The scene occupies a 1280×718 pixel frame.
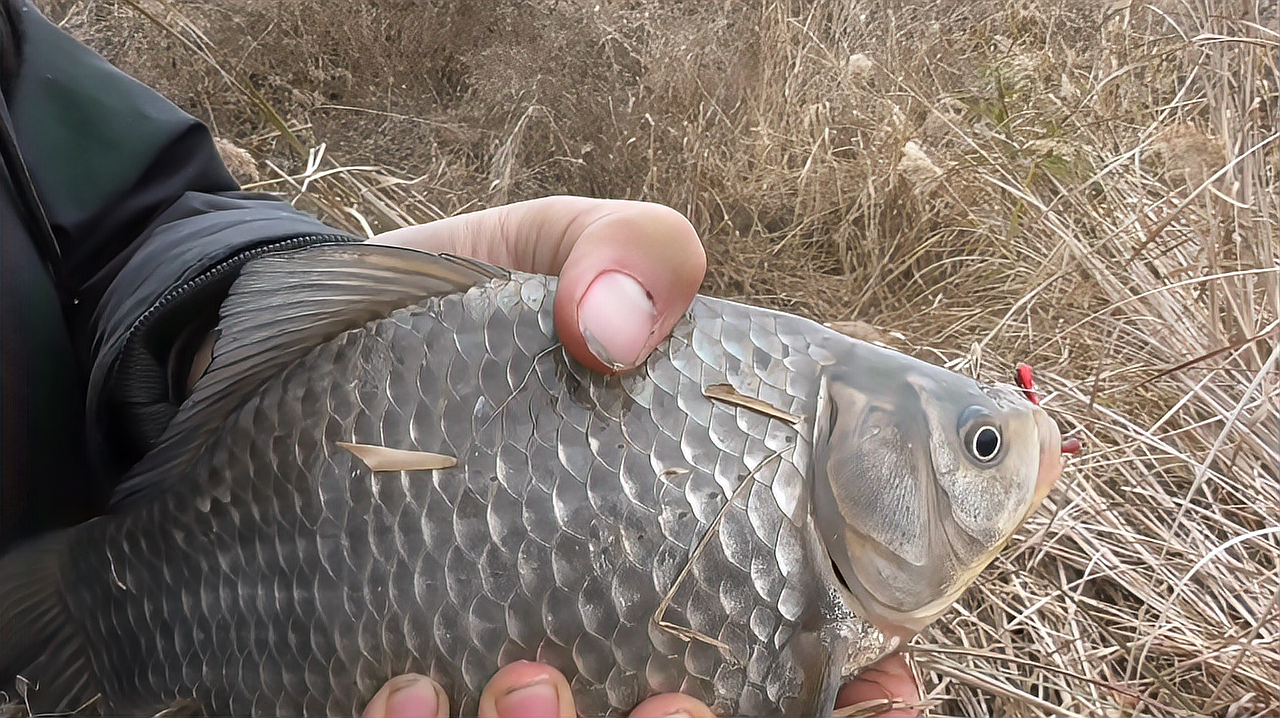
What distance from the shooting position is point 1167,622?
1.71 m

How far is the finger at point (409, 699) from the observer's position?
782mm

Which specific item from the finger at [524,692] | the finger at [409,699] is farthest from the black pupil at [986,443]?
the finger at [409,699]

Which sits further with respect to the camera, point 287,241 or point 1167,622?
point 1167,622

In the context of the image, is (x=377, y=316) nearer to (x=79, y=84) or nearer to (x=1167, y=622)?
(x=79, y=84)

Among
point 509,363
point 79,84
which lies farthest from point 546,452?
point 79,84

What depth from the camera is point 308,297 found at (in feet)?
2.78

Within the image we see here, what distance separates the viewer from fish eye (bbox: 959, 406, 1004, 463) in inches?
31.5

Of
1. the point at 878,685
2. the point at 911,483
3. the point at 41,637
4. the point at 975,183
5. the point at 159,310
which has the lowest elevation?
the point at 975,183

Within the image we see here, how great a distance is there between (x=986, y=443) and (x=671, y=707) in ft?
1.31

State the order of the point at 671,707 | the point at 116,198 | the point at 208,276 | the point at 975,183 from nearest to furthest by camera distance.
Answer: the point at 671,707 → the point at 208,276 → the point at 116,198 → the point at 975,183

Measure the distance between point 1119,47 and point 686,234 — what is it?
2.67 m

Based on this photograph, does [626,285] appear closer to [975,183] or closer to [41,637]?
[41,637]

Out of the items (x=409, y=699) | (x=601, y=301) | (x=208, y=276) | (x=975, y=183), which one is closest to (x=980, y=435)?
(x=601, y=301)

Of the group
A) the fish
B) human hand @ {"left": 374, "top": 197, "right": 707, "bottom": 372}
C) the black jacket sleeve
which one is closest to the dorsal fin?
the fish
